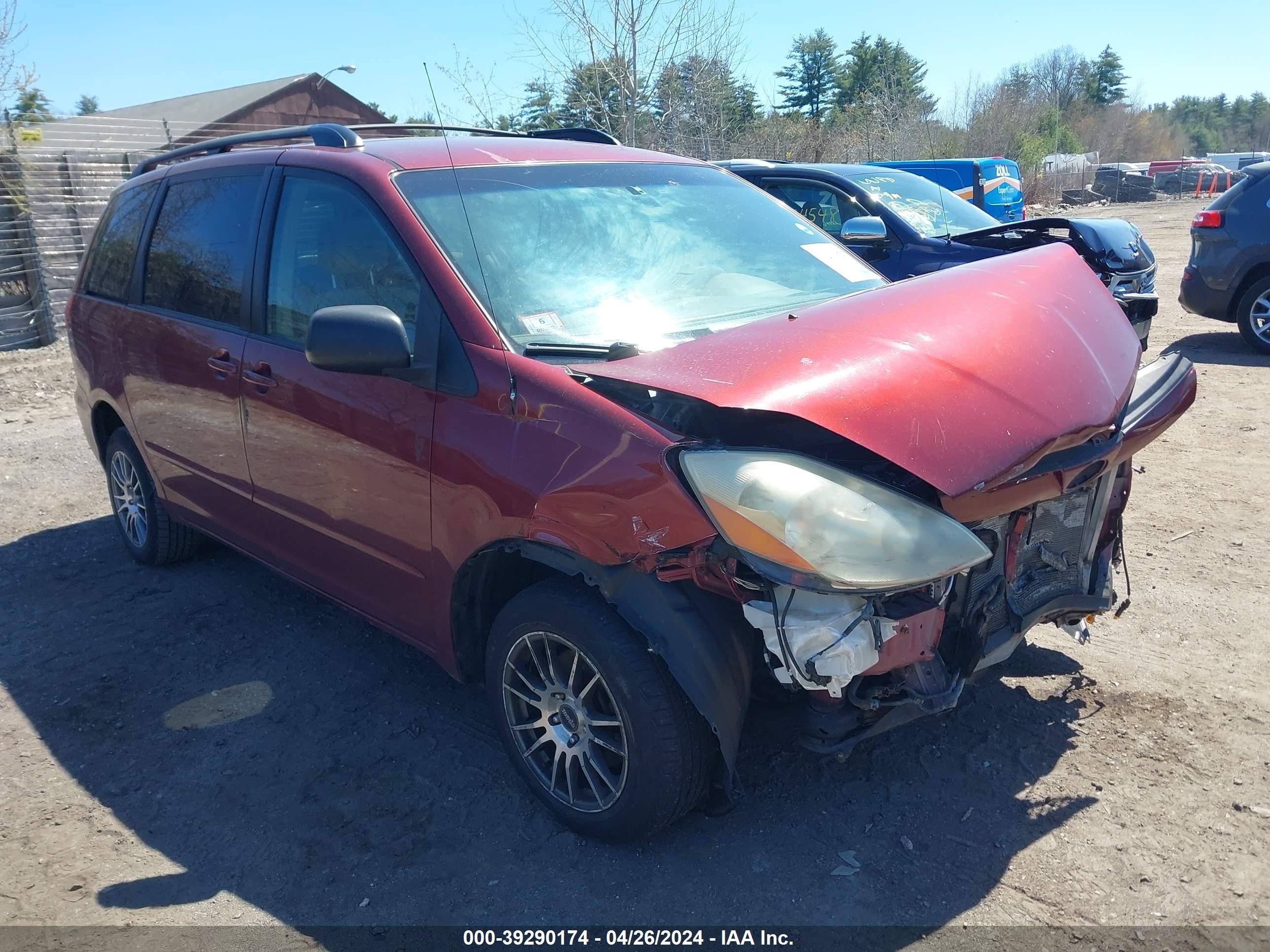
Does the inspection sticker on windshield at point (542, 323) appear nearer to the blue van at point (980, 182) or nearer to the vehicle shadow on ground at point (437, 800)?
the vehicle shadow on ground at point (437, 800)

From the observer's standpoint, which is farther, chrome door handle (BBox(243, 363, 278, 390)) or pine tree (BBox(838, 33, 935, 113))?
pine tree (BBox(838, 33, 935, 113))

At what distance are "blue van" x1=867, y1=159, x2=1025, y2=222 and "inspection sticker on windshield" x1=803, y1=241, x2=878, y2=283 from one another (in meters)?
10.0

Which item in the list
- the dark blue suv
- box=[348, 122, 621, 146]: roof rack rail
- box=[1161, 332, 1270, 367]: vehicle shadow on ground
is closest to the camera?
box=[348, 122, 621, 146]: roof rack rail

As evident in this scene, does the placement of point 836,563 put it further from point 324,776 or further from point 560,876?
point 324,776

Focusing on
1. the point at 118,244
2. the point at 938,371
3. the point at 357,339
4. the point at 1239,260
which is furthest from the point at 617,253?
the point at 1239,260

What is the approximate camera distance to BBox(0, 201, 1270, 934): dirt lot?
268cm

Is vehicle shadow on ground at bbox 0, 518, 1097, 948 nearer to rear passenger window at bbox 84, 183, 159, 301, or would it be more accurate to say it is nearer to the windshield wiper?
the windshield wiper

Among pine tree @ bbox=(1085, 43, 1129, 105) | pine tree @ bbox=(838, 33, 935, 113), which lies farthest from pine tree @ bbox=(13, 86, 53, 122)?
pine tree @ bbox=(1085, 43, 1129, 105)

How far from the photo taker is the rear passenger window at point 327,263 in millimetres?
3180

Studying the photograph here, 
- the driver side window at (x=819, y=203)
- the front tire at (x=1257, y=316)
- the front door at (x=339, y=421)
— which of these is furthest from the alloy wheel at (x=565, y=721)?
the front tire at (x=1257, y=316)

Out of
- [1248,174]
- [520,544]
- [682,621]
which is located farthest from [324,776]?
[1248,174]

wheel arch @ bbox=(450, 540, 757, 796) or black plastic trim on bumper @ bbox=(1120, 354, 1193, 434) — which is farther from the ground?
black plastic trim on bumper @ bbox=(1120, 354, 1193, 434)

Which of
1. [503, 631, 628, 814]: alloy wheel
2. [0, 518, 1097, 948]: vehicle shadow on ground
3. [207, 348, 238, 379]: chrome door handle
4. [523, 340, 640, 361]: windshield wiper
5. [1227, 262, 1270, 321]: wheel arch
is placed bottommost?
[0, 518, 1097, 948]: vehicle shadow on ground

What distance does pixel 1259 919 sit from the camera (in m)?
2.47
